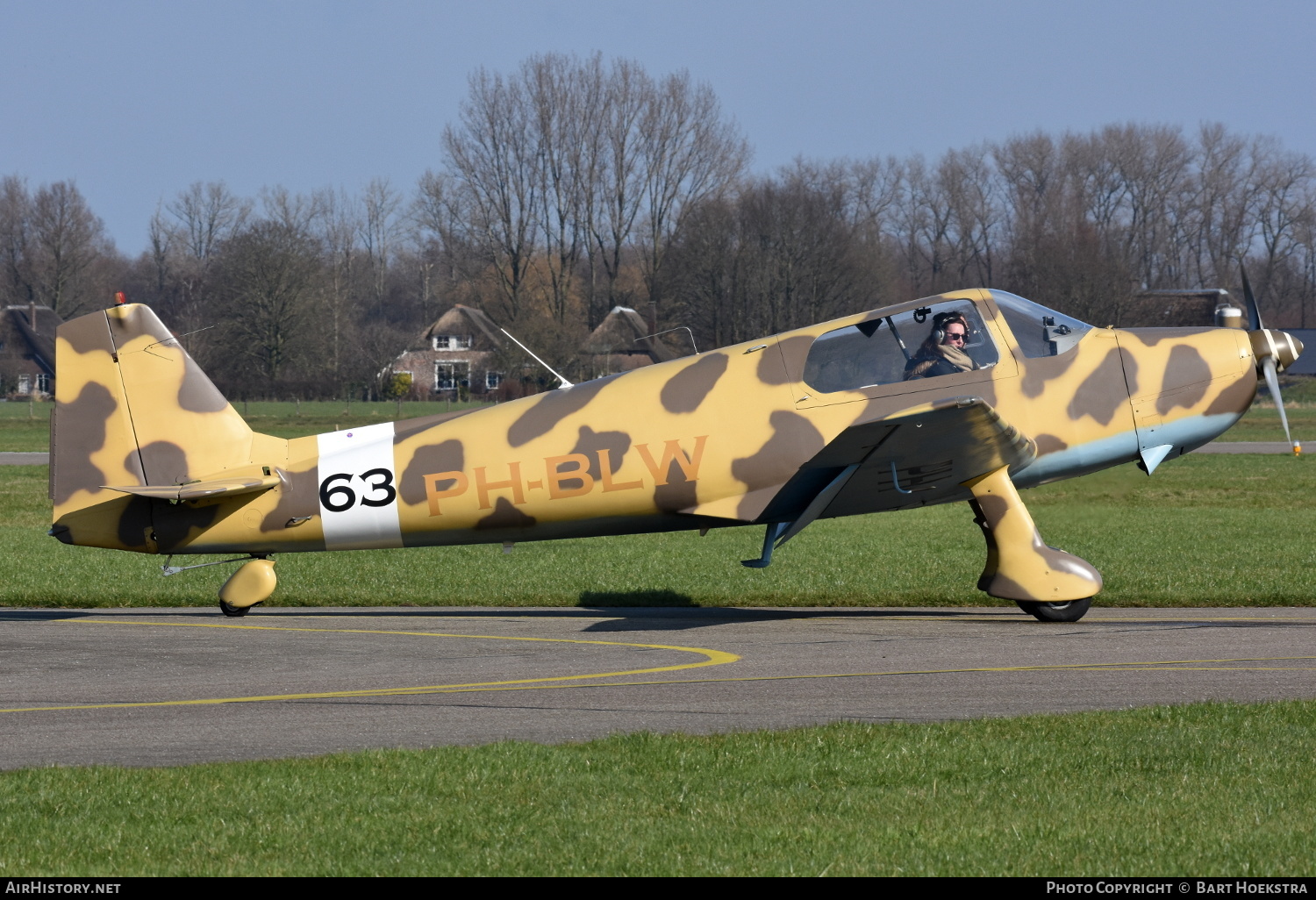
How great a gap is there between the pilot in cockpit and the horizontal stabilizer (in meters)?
5.96

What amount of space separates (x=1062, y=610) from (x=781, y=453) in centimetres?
288

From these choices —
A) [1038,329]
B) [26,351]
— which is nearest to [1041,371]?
[1038,329]

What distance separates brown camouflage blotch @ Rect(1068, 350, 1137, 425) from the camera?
39.0 ft

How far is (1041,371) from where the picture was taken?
467 inches

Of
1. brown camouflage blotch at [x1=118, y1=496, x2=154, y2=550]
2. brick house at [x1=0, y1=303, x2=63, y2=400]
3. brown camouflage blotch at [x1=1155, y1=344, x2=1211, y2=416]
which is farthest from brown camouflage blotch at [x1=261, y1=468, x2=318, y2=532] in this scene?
brick house at [x1=0, y1=303, x2=63, y2=400]

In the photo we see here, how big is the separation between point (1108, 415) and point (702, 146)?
7507cm

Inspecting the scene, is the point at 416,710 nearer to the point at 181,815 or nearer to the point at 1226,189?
the point at 181,815

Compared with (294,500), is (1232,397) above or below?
above

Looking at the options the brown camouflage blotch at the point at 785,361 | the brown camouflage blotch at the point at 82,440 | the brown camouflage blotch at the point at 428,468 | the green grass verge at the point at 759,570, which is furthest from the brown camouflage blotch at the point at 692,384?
the brown camouflage blotch at the point at 82,440

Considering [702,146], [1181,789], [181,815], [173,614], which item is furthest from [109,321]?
[702,146]

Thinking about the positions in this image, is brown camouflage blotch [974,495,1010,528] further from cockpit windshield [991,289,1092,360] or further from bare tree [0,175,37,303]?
bare tree [0,175,37,303]

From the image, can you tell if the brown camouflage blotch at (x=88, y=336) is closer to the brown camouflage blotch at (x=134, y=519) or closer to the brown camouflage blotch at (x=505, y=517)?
the brown camouflage blotch at (x=134, y=519)

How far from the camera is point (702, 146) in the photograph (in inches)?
3327

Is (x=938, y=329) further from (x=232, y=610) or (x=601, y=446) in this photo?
(x=232, y=610)
